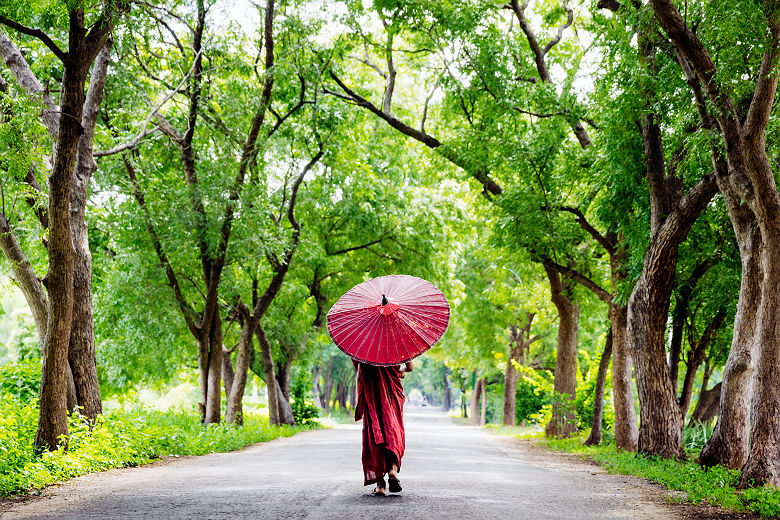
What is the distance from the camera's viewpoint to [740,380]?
10.1 m

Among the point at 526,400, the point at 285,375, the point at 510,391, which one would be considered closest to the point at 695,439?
the point at 285,375

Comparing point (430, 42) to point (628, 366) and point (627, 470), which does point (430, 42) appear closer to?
point (628, 366)

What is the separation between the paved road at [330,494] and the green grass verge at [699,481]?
395 millimetres

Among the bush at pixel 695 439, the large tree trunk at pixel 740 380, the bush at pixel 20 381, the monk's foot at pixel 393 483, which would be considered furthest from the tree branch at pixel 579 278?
the bush at pixel 20 381

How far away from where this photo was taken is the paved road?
6297 mm

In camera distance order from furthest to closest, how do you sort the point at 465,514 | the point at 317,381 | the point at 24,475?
the point at 317,381 → the point at 24,475 → the point at 465,514

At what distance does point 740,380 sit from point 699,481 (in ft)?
6.43

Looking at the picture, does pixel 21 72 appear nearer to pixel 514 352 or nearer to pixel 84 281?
pixel 84 281

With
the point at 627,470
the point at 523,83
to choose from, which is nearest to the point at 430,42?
the point at 523,83

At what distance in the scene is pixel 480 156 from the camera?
1593 centimetres

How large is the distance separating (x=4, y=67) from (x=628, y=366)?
43.9 feet

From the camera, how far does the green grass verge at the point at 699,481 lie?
7.02 meters

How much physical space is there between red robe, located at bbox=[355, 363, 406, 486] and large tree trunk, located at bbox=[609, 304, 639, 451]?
9.04m

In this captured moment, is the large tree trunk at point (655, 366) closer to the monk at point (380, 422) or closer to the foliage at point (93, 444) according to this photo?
the monk at point (380, 422)
